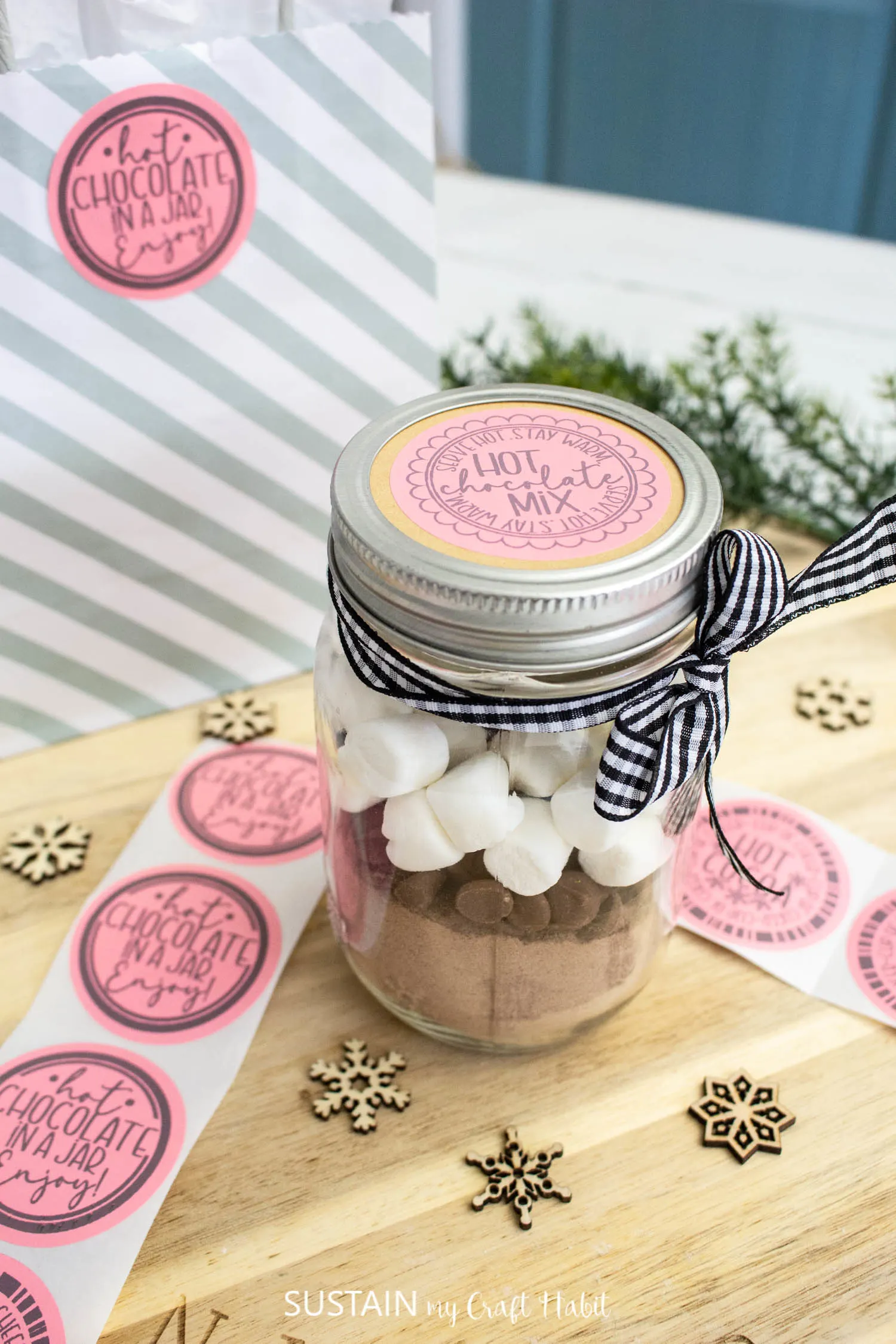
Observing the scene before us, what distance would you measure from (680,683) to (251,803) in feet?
1.06

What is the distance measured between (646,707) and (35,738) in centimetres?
46

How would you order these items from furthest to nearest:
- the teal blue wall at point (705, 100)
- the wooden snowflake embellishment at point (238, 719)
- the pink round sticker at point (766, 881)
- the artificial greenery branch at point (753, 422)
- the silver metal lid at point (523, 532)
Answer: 1. the teal blue wall at point (705, 100)
2. the artificial greenery branch at point (753, 422)
3. the wooden snowflake embellishment at point (238, 719)
4. the pink round sticker at point (766, 881)
5. the silver metal lid at point (523, 532)

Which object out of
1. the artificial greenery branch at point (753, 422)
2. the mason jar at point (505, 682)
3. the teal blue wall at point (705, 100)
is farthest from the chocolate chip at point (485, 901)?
the teal blue wall at point (705, 100)

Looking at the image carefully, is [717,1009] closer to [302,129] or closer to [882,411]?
[302,129]

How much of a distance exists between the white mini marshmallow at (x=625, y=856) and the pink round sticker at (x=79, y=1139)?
0.79 feet

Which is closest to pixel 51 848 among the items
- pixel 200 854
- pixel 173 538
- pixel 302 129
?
pixel 200 854

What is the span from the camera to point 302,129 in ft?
2.21

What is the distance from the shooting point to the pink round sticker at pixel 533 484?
1.59ft

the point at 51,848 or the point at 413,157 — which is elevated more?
the point at 413,157

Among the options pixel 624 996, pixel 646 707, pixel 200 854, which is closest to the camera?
pixel 646 707

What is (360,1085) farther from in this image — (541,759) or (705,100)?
(705,100)

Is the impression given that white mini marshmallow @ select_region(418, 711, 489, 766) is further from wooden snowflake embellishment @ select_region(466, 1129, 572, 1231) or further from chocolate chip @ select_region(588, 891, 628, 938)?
wooden snowflake embellishment @ select_region(466, 1129, 572, 1231)

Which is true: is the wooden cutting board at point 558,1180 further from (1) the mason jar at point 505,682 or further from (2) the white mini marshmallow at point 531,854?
(2) the white mini marshmallow at point 531,854

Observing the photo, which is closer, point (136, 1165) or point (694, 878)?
point (136, 1165)
